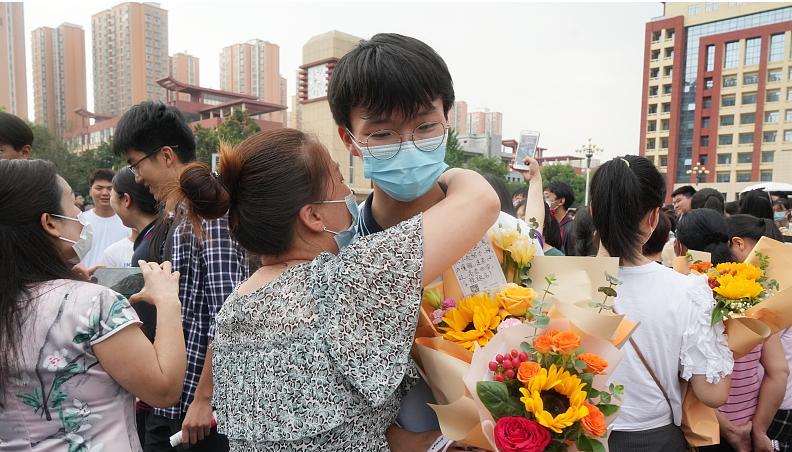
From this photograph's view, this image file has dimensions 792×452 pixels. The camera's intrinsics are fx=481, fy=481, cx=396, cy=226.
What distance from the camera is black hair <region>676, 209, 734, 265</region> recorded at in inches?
117

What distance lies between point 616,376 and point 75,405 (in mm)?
1866

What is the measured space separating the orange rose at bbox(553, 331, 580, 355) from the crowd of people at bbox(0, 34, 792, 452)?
0.30 m

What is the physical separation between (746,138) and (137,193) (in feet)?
185

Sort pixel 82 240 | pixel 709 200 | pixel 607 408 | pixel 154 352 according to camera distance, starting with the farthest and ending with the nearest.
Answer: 1. pixel 709 200
2. pixel 82 240
3. pixel 154 352
4. pixel 607 408

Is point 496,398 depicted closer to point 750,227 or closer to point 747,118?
point 750,227

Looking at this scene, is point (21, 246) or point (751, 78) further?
point (751, 78)

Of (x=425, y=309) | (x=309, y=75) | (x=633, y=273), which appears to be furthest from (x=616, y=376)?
(x=309, y=75)

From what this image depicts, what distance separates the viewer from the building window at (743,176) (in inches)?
1798

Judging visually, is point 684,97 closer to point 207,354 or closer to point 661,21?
point 661,21

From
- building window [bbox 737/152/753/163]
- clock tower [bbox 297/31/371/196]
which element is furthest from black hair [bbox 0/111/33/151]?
building window [bbox 737/152/753/163]

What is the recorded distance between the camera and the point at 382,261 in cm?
107

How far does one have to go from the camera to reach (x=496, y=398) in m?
1.06

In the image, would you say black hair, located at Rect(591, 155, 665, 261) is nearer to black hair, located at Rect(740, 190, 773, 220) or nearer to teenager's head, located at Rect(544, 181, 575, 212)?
black hair, located at Rect(740, 190, 773, 220)

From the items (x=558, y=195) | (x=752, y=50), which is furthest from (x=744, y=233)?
(x=752, y=50)
